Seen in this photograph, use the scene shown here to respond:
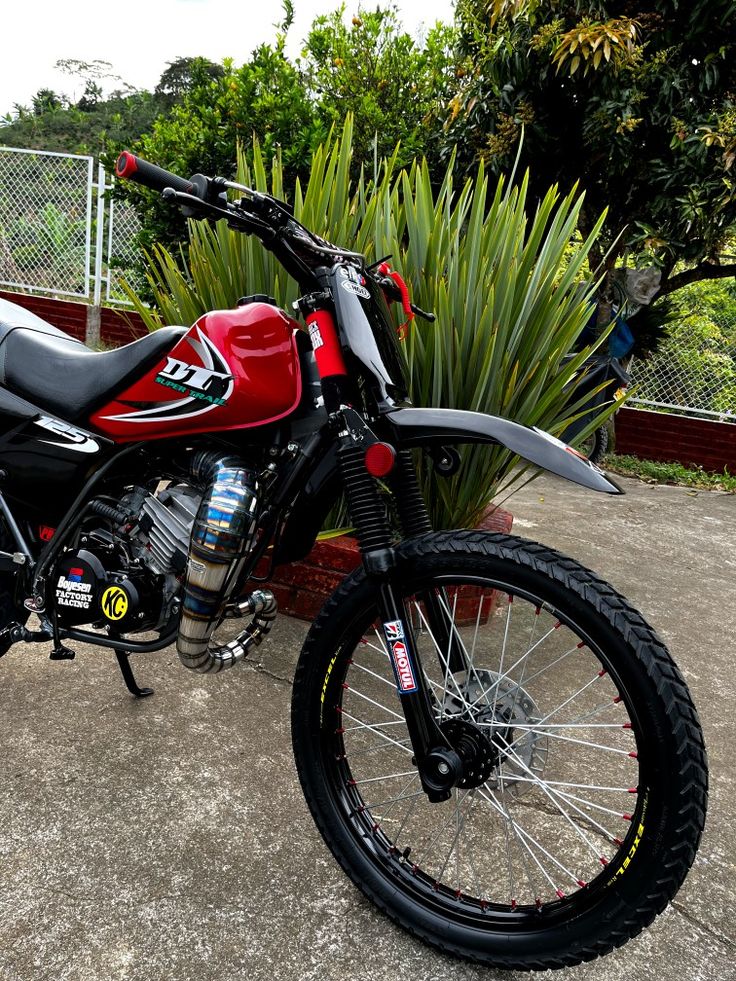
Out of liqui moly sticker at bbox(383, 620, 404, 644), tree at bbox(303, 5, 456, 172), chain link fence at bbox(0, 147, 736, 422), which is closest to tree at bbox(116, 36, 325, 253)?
tree at bbox(303, 5, 456, 172)

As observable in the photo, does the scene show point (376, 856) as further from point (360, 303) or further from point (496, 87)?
point (496, 87)

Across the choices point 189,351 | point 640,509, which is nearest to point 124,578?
point 189,351

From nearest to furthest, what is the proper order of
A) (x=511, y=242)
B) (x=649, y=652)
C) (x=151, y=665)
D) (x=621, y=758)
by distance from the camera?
1. (x=649, y=652)
2. (x=621, y=758)
3. (x=151, y=665)
4. (x=511, y=242)

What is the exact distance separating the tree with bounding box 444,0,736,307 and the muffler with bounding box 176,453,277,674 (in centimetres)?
440

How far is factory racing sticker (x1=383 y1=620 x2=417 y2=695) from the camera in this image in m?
1.62

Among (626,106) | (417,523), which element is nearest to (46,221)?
(626,106)

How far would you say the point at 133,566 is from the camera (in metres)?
1.94

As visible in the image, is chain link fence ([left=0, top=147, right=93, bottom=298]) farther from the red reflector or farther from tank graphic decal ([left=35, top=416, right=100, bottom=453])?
the red reflector

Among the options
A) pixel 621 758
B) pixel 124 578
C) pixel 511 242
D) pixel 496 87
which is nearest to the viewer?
pixel 124 578

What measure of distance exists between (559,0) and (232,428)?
538 cm

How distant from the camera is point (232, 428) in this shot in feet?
5.80

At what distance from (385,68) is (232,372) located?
658 cm

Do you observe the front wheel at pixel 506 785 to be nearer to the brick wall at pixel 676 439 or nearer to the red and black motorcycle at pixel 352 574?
the red and black motorcycle at pixel 352 574

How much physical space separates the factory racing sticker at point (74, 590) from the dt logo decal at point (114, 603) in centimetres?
5
